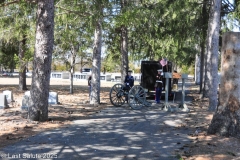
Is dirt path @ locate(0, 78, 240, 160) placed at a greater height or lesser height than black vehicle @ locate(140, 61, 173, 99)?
lesser

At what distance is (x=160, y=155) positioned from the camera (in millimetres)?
6094

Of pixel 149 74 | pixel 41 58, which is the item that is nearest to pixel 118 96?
pixel 41 58

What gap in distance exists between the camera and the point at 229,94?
24.9ft

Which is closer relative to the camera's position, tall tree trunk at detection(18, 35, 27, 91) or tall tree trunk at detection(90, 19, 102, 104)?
tall tree trunk at detection(90, 19, 102, 104)

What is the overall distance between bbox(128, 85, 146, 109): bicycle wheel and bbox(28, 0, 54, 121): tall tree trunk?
14.1 ft

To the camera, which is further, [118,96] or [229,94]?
[118,96]

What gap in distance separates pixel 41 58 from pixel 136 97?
16.4 feet

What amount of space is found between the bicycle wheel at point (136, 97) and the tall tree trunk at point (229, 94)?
524cm

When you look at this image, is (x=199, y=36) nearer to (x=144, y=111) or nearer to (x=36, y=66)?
(x=144, y=111)

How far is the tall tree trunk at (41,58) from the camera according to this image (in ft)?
30.6

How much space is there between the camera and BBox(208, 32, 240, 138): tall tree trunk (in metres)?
7.53

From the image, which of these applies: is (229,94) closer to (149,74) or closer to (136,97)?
A: (136,97)

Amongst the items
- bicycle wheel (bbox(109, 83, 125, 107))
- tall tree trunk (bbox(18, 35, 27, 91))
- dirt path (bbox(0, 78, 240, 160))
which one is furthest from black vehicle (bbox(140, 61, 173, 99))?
tall tree trunk (bbox(18, 35, 27, 91))

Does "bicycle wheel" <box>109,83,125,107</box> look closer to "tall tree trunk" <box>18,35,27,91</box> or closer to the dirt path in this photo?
the dirt path
